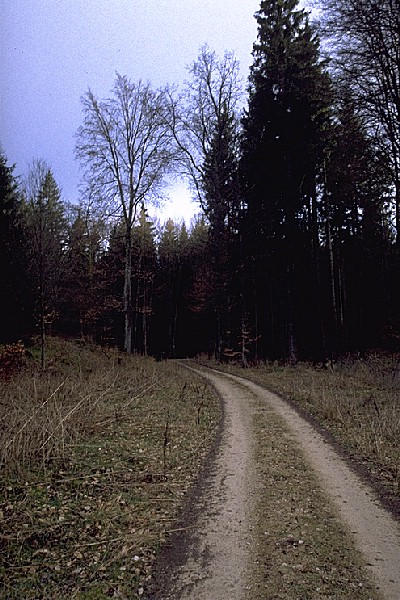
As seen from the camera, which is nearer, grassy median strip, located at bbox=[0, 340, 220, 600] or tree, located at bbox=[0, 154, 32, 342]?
grassy median strip, located at bbox=[0, 340, 220, 600]

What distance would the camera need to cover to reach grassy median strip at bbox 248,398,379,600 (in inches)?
145

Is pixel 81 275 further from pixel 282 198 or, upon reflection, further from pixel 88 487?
pixel 88 487

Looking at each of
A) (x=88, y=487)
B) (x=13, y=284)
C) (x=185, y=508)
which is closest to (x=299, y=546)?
(x=185, y=508)

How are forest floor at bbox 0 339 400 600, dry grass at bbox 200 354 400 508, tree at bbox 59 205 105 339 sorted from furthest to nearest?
1. tree at bbox 59 205 105 339
2. dry grass at bbox 200 354 400 508
3. forest floor at bbox 0 339 400 600

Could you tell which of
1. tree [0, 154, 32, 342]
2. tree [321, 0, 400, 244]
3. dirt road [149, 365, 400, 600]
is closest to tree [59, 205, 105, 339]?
tree [0, 154, 32, 342]

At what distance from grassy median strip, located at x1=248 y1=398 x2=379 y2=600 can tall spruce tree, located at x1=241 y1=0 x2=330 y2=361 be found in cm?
1557

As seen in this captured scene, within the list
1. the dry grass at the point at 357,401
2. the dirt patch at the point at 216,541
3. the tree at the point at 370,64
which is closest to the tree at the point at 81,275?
the dry grass at the point at 357,401

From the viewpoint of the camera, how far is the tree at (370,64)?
45.3 ft

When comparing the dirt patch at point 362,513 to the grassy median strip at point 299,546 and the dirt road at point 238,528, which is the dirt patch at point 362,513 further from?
the grassy median strip at point 299,546

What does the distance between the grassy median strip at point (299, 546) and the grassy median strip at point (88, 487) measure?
3.81 feet

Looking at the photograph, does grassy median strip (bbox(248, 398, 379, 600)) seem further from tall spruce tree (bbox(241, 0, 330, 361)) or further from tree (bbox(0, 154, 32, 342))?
tall spruce tree (bbox(241, 0, 330, 361))

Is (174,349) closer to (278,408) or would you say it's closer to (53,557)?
(278,408)

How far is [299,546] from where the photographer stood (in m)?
4.45

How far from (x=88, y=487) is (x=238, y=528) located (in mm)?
2351
